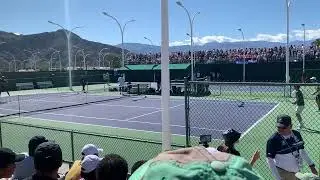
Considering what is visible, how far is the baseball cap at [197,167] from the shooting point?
59.9 inches

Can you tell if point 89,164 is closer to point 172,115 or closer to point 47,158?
point 47,158

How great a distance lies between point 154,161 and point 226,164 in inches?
10.7

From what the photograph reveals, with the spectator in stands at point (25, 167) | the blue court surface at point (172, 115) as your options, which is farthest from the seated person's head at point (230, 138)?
the blue court surface at point (172, 115)

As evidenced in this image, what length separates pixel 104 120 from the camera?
21781mm

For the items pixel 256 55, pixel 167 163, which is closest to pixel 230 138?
pixel 167 163

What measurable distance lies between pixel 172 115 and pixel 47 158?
19.6m

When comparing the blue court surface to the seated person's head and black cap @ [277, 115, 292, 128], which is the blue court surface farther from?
the seated person's head

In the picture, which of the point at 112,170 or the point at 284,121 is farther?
the point at 284,121

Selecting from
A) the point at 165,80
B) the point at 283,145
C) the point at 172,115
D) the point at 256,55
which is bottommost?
the point at 172,115

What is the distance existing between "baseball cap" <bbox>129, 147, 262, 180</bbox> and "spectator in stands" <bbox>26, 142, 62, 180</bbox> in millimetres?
2864

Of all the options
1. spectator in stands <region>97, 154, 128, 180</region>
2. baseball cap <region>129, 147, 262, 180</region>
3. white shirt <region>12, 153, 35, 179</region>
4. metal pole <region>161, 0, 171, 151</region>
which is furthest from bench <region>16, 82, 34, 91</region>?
baseball cap <region>129, 147, 262, 180</region>

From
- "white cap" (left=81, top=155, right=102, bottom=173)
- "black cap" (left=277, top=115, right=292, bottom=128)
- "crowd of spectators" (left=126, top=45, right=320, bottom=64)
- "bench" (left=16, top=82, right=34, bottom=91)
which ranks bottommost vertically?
"bench" (left=16, top=82, right=34, bottom=91)

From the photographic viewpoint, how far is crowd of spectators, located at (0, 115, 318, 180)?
1553mm

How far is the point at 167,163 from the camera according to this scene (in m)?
1.59
